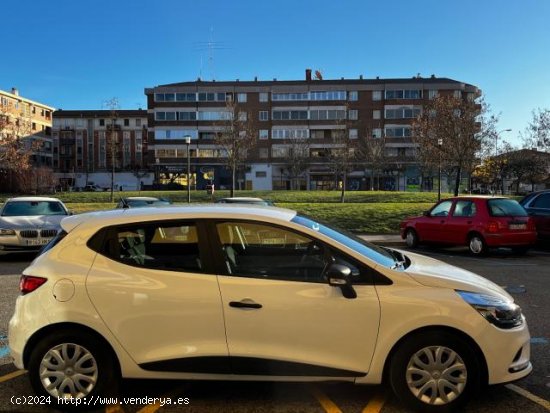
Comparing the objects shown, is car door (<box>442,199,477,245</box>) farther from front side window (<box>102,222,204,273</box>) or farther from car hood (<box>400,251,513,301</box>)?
front side window (<box>102,222,204,273</box>)

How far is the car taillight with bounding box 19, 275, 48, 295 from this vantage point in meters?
4.01

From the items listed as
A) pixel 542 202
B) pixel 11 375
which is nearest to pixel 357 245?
pixel 11 375

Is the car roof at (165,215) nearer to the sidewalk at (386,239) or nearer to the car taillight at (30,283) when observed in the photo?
the car taillight at (30,283)

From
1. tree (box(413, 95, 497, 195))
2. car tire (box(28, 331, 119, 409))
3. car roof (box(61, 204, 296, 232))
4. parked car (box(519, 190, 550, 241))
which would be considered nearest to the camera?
car tire (box(28, 331, 119, 409))

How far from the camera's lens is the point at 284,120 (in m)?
79.4

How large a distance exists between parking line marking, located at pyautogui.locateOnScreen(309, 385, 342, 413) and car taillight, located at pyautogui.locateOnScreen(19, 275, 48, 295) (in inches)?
90.4

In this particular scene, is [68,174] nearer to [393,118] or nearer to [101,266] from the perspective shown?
[393,118]

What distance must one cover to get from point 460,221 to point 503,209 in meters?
1.07

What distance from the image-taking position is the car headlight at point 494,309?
152 inches

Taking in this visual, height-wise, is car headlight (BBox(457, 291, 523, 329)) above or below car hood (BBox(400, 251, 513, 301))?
below

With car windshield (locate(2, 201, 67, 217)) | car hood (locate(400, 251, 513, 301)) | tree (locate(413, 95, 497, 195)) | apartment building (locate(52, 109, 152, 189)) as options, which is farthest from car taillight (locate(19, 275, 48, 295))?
apartment building (locate(52, 109, 152, 189))

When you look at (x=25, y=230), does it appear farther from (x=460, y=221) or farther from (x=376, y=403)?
(x=460, y=221)

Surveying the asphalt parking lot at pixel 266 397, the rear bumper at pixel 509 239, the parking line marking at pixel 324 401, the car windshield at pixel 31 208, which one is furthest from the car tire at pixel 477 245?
the car windshield at pixel 31 208

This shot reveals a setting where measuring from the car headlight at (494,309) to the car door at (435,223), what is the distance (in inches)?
410
